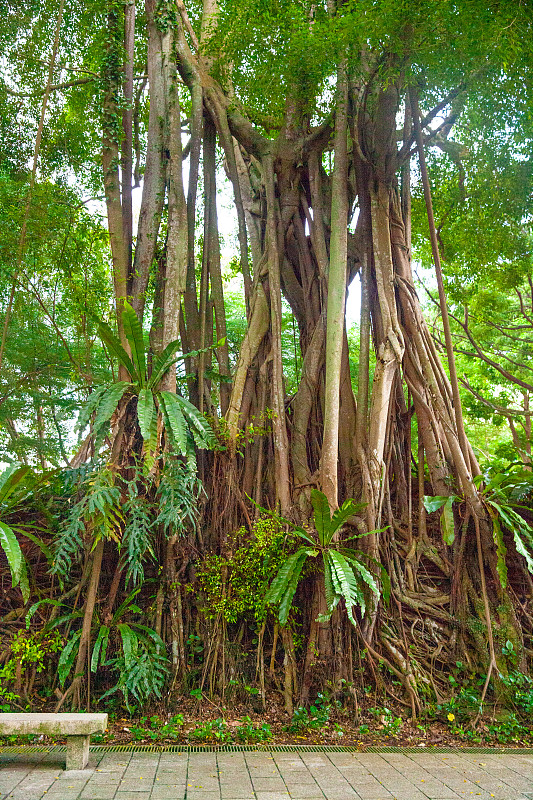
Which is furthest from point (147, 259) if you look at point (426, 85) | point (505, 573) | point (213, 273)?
point (505, 573)

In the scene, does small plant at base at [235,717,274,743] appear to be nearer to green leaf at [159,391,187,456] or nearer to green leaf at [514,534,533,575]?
green leaf at [159,391,187,456]

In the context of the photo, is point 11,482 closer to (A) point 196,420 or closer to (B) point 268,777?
(A) point 196,420

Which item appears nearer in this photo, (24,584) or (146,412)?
(146,412)

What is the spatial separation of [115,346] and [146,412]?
63 cm

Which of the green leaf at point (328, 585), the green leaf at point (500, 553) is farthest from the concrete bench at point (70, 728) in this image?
the green leaf at point (500, 553)

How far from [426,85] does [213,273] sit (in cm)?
269

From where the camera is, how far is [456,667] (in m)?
4.88

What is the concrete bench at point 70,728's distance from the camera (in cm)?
334

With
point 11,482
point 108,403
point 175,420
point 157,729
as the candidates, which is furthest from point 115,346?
point 157,729

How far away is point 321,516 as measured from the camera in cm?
451

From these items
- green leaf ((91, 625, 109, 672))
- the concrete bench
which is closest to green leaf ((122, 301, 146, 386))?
green leaf ((91, 625, 109, 672))

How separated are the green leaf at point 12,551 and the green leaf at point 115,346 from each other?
56.9 inches

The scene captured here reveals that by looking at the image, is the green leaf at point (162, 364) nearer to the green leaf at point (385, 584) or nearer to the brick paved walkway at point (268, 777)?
the green leaf at point (385, 584)

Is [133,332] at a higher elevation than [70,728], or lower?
higher
